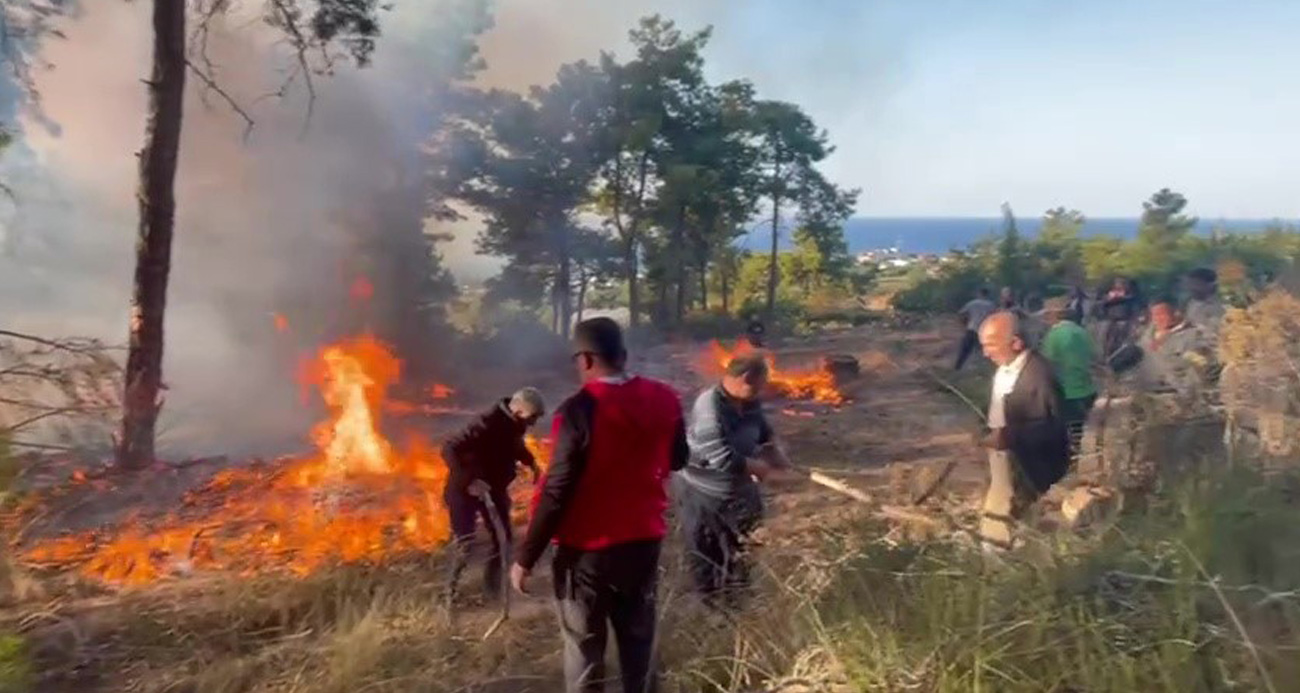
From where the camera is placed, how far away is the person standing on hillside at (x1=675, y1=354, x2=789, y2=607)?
17.7 ft

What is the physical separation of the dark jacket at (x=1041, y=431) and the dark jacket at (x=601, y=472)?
2.64 m

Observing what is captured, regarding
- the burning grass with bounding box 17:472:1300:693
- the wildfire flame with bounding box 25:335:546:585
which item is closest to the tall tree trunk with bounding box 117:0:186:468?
the wildfire flame with bounding box 25:335:546:585

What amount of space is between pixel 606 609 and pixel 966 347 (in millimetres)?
12303

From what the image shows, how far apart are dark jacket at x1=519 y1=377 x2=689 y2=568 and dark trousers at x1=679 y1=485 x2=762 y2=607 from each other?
3.96 feet

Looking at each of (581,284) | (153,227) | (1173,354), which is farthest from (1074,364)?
(581,284)

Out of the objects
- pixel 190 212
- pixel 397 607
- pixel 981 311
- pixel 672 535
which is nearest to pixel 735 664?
pixel 397 607

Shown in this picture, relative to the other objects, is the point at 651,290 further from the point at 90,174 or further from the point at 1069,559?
the point at 1069,559

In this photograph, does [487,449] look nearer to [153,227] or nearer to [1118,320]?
[153,227]

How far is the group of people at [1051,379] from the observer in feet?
19.1

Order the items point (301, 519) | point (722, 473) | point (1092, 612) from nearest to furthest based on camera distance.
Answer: point (1092, 612) < point (722, 473) < point (301, 519)

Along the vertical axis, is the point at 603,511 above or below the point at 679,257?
below

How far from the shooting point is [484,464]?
6645mm

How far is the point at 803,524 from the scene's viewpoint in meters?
6.77

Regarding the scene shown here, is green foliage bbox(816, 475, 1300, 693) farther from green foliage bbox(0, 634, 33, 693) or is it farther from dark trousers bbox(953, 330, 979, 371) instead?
dark trousers bbox(953, 330, 979, 371)
